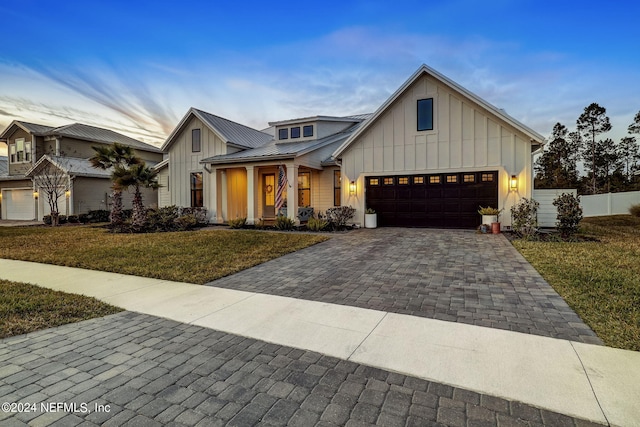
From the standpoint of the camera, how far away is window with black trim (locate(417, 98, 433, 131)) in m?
13.7

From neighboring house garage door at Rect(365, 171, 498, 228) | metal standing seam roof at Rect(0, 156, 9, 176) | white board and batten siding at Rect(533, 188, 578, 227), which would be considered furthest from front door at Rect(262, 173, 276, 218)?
metal standing seam roof at Rect(0, 156, 9, 176)

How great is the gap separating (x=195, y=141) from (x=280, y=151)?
Answer: 5.87m

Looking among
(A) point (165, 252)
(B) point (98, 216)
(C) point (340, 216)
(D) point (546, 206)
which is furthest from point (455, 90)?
(B) point (98, 216)

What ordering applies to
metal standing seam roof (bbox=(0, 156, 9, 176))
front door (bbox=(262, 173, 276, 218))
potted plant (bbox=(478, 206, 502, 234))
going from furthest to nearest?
metal standing seam roof (bbox=(0, 156, 9, 176)) → front door (bbox=(262, 173, 276, 218)) → potted plant (bbox=(478, 206, 502, 234))

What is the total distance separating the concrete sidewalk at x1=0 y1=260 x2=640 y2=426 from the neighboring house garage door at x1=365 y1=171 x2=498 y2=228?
10.7 metres

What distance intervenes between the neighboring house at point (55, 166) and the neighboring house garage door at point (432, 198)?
19.4 m

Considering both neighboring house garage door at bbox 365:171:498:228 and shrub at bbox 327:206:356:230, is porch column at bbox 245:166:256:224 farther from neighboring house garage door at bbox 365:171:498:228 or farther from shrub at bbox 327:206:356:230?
neighboring house garage door at bbox 365:171:498:228

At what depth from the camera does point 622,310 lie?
4145mm

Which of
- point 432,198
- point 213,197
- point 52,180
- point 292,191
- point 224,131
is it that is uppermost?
point 224,131

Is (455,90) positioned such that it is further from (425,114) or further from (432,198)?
(432,198)

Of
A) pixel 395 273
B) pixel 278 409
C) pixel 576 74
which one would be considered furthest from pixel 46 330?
pixel 576 74

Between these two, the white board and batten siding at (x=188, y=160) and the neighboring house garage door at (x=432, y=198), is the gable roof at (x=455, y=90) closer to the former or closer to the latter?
the neighboring house garage door at (x=432, y=198)

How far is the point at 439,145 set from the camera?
1362cm

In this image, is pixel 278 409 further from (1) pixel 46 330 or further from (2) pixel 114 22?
(2) pixel 114 22
